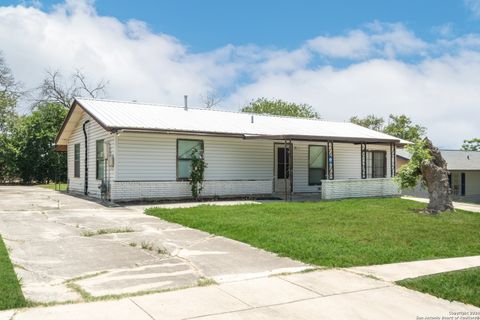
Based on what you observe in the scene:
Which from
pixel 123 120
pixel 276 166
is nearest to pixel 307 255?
pixel 123 120

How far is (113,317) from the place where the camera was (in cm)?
456

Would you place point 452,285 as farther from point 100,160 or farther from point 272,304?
point 100,160

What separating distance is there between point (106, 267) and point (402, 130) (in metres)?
59.5

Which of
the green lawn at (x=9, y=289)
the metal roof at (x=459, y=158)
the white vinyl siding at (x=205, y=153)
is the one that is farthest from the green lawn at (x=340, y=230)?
the metal roof at (x=459, y=158)

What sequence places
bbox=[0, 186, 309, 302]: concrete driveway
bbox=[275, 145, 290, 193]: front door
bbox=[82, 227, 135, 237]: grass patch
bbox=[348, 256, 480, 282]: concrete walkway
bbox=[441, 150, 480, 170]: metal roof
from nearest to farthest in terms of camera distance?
bbox=[0, 186, 309, 302]: concrete driveway < bbox=[348, 256, 480, 282]: concrete walkway < bbox=[82, 227, 135, 237]: grass patch < bbox=[275, 145, 290, 193]: front door < bbox=[441, 150, 480, 170]: metal roof

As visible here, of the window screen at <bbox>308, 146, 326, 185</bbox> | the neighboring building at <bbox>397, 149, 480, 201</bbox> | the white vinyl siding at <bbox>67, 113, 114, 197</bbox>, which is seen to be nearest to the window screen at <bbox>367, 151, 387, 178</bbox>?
the window screen at <bbox>308, 146, 326, 185</bbox>

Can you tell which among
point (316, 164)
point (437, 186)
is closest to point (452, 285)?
point (437, 186)

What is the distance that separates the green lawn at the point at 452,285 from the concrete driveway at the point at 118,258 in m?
1.67

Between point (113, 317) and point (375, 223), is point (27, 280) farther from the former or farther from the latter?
point (375, 223)

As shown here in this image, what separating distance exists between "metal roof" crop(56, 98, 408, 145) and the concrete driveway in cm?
589

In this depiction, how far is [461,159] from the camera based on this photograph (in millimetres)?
39906

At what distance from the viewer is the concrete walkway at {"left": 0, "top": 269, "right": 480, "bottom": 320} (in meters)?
4.68

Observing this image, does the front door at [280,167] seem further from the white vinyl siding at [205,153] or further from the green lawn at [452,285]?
the green lawn at [452,285]

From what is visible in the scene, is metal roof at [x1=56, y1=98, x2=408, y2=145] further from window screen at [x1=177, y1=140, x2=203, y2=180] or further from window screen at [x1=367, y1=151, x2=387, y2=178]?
window screen at [x1=367, y1=151, x2=387, y2=178]
